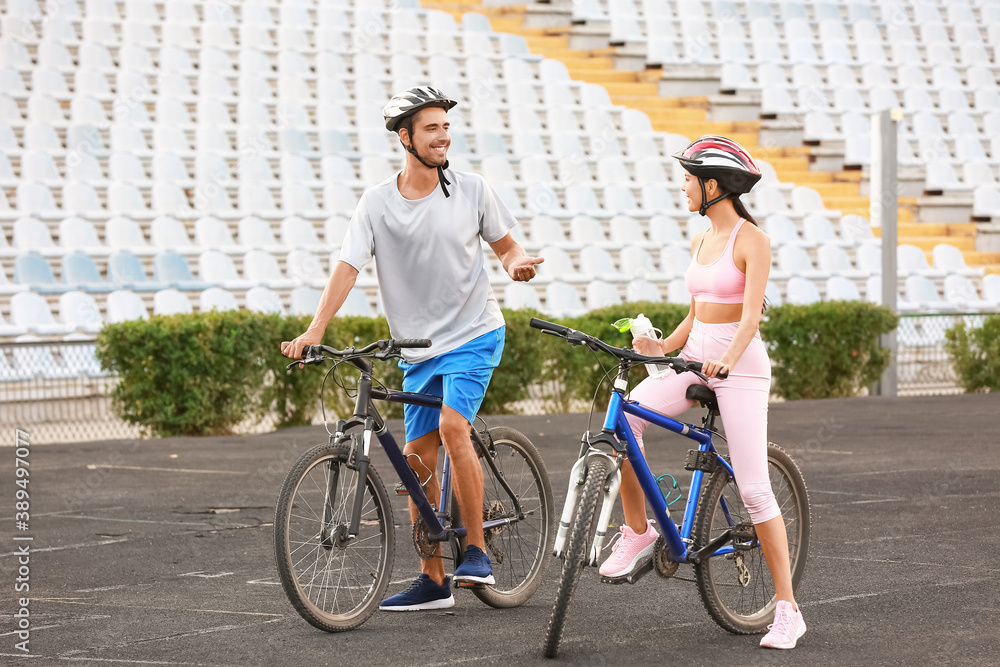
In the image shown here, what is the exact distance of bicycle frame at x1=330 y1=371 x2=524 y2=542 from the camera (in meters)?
4.34

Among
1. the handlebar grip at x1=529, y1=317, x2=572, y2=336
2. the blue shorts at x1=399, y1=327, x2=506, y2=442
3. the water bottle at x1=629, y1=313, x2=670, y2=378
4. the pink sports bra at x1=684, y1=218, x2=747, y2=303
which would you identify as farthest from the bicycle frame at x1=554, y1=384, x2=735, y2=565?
the blue shorts at x1=399, y1=327, x2=506, y2=442

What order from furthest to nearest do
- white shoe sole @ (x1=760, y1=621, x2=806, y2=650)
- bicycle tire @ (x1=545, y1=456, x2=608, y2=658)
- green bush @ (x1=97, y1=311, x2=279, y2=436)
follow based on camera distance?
1. green bush @ (x1=97, y1=311, x2=279, y2=436)
2. white shoe sole @ (x1=760, y1=621, x2=806, y2=650)
3. bicycle tire @ (x1=545, y1=456, x2=608, y2=658)

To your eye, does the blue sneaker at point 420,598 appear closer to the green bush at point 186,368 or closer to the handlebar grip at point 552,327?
the handlebar grip at point 552,327

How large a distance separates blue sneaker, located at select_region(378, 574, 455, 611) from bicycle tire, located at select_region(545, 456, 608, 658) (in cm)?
87

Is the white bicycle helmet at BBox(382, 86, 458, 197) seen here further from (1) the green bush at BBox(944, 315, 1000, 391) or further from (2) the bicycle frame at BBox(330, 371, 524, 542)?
(1) the green bush at BBox(944, 315, 1000, 391)

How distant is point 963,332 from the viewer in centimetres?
1467

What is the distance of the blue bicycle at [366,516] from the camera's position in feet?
14.0

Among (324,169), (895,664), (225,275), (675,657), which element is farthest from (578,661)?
(324,169)

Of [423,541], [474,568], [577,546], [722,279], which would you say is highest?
[722,279]

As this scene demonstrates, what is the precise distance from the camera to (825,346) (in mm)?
13945

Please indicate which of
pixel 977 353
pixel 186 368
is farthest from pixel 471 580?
pixel 977 353

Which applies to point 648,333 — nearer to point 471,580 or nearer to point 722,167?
point 722,167

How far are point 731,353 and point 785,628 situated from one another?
998 mm

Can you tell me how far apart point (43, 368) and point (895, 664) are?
8.83 meters
